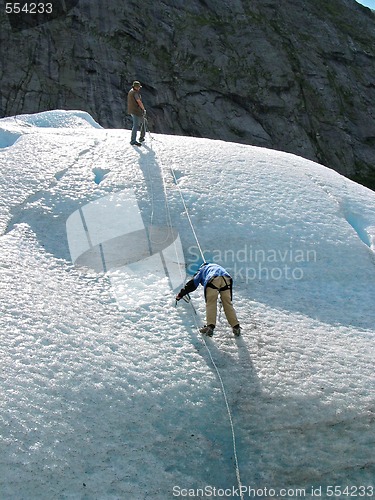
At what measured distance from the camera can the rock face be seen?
4966cm

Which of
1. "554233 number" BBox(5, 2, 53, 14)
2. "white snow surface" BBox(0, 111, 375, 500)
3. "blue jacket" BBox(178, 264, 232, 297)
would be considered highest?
"blue jacket" BBox(178, 264, 232, 297)

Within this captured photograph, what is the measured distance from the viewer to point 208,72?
5466 centimetres

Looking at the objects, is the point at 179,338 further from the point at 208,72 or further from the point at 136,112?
the point at 208,72

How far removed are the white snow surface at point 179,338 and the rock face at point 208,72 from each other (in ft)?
124

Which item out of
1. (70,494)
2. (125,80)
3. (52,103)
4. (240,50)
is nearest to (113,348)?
(70,494)

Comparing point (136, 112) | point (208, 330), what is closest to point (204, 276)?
point (208, 330)

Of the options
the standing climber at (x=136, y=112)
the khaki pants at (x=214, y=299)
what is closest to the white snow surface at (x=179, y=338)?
the khaki pants at (x=214, y=299)

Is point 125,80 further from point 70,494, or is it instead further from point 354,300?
point 70,494

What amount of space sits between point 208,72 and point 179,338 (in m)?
50.7

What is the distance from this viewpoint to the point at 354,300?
34.0 feet

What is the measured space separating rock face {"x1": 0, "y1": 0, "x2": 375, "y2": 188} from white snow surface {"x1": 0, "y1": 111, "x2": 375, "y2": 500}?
37704mm

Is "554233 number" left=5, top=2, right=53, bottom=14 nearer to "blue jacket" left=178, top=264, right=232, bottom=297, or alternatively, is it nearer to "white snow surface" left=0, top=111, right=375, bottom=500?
"white snow surface" left=0, top=111, right=375, bottom=500

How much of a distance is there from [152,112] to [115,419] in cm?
4683

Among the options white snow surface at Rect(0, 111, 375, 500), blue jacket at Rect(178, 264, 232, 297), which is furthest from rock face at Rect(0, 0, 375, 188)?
blue jacket at Rect(178, 264, 232, 297)
